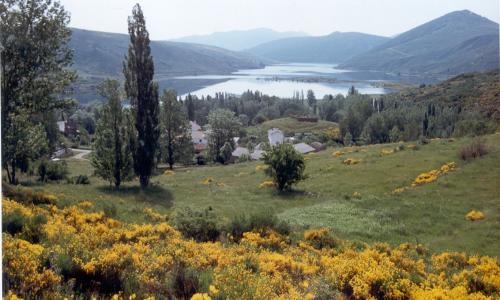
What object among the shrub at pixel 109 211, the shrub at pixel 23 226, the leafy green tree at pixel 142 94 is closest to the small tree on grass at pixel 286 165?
the leafy green tree at pixel 142 94

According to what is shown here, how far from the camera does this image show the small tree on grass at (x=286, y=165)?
97.7ft

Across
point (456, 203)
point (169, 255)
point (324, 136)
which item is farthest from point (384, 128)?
point (169, 255)

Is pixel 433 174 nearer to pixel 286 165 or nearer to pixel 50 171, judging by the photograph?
pixel 286 165

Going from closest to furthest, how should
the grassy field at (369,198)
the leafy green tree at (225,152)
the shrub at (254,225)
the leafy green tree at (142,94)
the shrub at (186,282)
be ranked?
the shrub at (186,282), the shrub at (254,225), the grassy field at (369,198), the leafy green tree at (142,94), the leafy green tree at (225,152)

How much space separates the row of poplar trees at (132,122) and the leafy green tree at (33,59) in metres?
8.38

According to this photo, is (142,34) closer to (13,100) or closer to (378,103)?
(13,100)

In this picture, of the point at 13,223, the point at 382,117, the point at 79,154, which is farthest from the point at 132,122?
the point at 382,117

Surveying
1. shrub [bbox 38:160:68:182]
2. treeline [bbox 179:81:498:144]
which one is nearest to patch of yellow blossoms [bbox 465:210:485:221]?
shrub [bbox 38:160:68:182]

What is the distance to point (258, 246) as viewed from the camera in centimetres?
1136

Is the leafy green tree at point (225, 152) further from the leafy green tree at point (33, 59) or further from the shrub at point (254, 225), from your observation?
the shrub at point (254, 225)

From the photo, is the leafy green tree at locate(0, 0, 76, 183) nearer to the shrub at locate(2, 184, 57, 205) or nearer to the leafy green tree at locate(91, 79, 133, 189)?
the shrub at locate(2, 184, 57, 205)

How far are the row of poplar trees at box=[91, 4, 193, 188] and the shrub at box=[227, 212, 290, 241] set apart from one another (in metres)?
19.1

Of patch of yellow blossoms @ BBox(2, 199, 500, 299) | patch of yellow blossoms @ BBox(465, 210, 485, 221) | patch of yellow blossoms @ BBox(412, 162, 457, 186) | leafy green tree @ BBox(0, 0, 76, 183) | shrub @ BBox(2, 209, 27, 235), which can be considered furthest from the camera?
patch of yellow blossoms @ BBox(412, 162, 457, 186)

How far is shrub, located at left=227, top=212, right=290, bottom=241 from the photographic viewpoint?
42.3 ft
